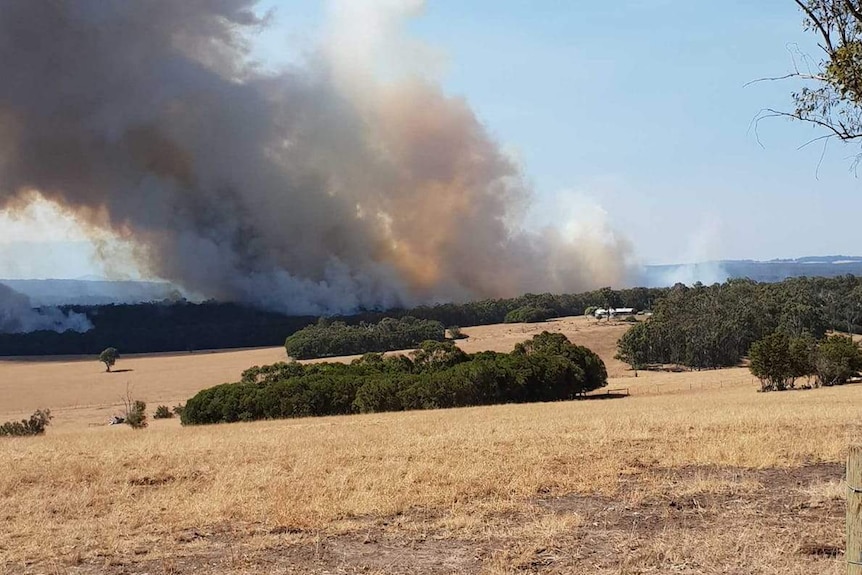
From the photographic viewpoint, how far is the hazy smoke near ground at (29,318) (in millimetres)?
118812

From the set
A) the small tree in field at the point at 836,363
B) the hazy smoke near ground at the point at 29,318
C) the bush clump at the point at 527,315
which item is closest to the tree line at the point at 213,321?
the bush clump at the point at 527,315

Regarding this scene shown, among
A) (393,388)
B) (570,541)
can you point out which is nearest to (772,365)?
(393,388)

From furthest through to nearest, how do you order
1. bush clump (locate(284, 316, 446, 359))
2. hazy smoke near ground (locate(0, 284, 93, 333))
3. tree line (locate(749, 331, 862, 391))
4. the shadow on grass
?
hazy smoke near ground (locate(0, 284, 93, 333)), bush clump (locate(284, 316, 446, 359)), the shadow on grass, tree line (locate(749, 331, 862, 391))

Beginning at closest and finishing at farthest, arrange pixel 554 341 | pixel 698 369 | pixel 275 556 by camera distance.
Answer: pixel 275 556 → pixel 554 341 → pixel 698 369

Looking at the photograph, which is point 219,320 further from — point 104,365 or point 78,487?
point 78,487

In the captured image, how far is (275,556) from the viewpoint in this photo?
9.23 m

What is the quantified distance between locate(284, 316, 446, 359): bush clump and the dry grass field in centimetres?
7051

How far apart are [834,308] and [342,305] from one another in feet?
217

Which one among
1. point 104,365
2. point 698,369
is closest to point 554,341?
point 698,369

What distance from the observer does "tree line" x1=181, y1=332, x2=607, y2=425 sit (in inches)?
1702

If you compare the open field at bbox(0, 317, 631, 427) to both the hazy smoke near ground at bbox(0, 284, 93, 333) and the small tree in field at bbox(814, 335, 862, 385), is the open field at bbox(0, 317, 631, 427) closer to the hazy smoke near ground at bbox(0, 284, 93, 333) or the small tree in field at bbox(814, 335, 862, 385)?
the hazy smoke near ground at bbox(0, 284, 93, 333)

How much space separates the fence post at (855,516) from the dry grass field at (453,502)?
1.86 m

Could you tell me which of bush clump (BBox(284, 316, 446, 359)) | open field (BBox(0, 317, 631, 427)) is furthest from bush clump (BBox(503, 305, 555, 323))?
bush clump (BBox(284, 316, 446, 359))

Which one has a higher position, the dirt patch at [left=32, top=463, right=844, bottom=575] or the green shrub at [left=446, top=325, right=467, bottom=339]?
the green shrub at [left=446, top=325, right=467, bottom=339]
